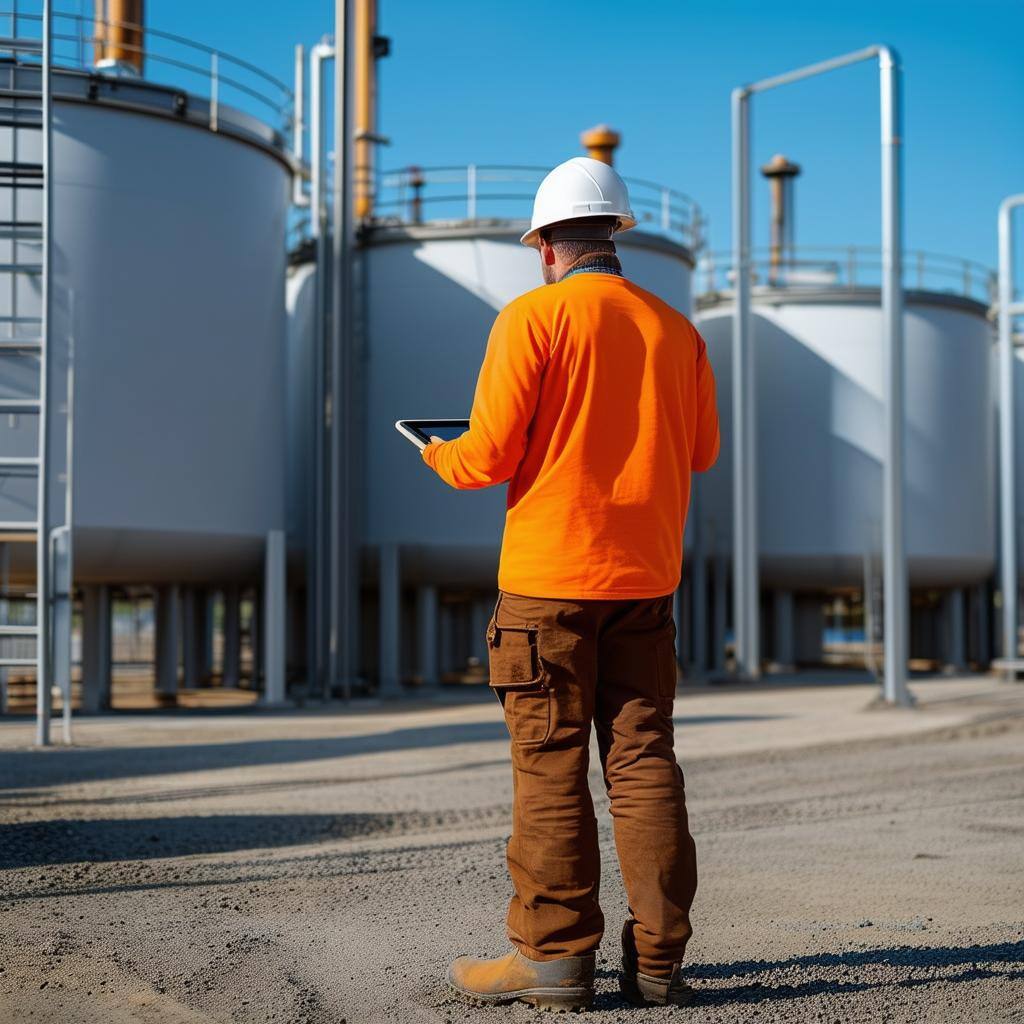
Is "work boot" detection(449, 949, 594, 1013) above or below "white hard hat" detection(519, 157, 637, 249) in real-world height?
below

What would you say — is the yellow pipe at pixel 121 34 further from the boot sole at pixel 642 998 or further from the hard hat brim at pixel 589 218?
the boot sole at pixel 642 998

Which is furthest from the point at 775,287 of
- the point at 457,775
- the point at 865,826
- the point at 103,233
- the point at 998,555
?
the point at 865,826

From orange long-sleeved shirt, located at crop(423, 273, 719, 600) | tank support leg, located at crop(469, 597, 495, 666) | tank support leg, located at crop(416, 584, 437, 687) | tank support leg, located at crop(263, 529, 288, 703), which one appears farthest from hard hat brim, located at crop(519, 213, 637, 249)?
tank support leg, located at crop(469, 597, 495, 666)

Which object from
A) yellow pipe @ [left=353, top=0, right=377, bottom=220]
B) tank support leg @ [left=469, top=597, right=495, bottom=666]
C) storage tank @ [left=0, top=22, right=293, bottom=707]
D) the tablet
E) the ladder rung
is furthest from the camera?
tank support leg @ [left=469, top=597, right=495, bottom=666]

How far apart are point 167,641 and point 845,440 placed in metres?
11.3

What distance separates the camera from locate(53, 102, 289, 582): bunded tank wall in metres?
14.7

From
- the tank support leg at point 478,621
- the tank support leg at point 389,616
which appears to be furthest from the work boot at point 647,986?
the tank support leg at point 478,621

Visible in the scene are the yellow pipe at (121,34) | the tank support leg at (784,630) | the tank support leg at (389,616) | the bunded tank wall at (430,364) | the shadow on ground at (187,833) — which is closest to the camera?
the shadow on ground at (187,833)

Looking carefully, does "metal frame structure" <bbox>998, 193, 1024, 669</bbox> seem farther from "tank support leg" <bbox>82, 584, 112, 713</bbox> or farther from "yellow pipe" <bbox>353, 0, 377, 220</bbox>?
"tank support leg" <bbox>82, 584, 112, 713</bbox>

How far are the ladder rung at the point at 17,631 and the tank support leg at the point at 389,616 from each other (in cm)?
845

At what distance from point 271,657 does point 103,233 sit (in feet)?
17.4

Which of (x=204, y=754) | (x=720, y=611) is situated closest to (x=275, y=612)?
(x=204, y=754)

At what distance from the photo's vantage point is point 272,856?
5680mm

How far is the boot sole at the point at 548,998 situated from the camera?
129 inches
